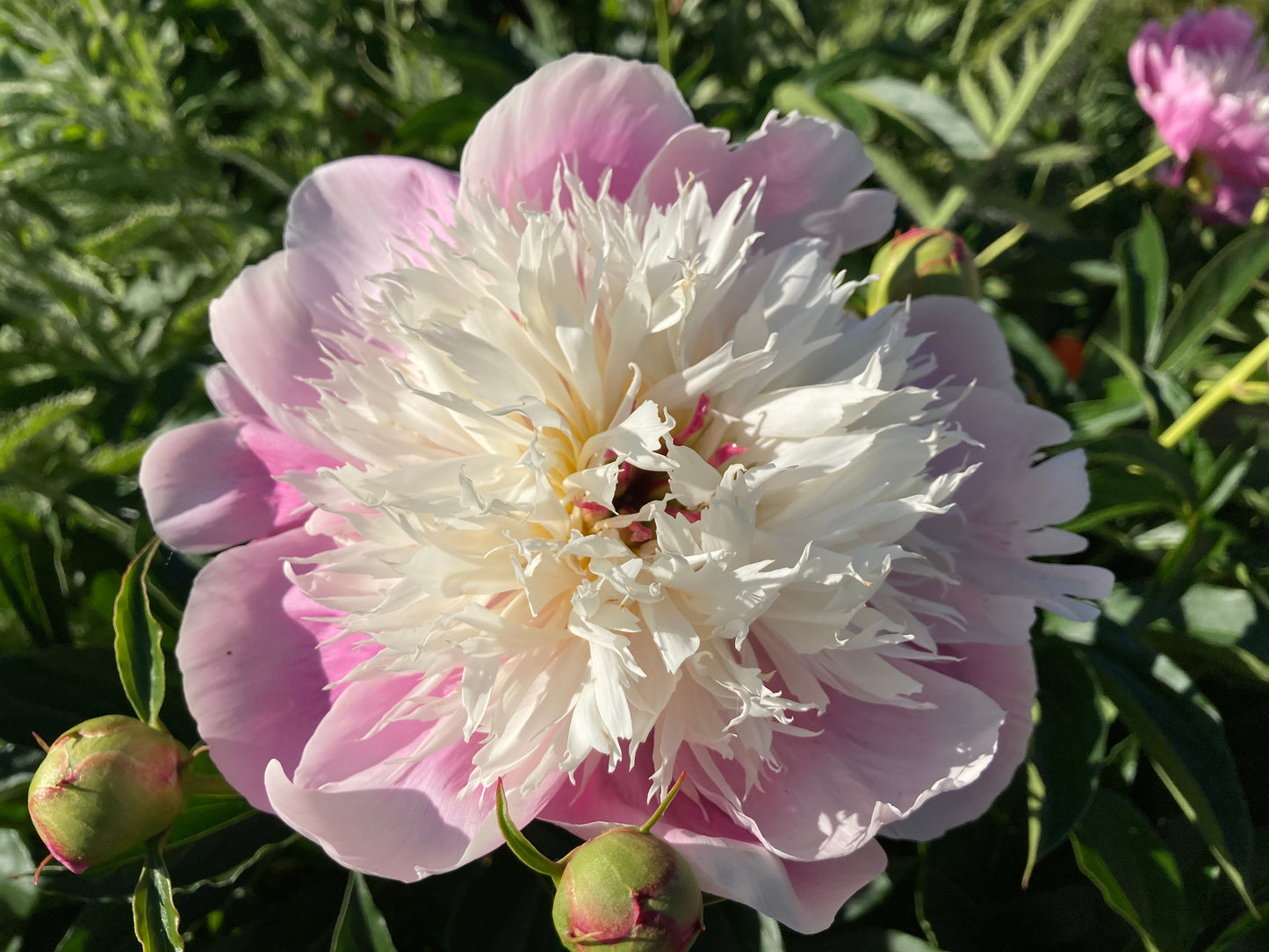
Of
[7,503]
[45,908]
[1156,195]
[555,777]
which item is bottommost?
[1156,195]

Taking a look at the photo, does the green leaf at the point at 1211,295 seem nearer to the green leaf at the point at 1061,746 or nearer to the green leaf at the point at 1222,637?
the green leaf at the point at 1222,637

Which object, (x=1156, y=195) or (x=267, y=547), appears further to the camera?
(x=1156, y=195)

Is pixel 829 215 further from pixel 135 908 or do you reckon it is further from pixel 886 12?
pixel 886 12

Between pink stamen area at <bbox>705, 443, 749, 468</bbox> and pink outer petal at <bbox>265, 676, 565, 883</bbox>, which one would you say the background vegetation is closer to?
pink outer petal at <bbox>265, 676, 565, 883</bbox>

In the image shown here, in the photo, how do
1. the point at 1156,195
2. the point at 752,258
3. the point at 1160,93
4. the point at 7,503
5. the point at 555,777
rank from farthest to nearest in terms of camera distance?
the point at 1156,195
the point at 1160,93
the point at 7,503
the point at 752,258
the point at 555,777

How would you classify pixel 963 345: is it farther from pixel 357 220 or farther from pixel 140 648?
pixel 140 648

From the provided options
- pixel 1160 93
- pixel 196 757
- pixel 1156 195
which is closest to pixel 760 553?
pixel 196 757

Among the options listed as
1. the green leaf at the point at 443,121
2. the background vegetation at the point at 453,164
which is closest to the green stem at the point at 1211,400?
the background vegetation at the point at 453,164
